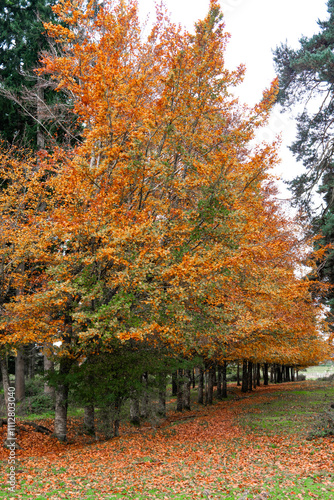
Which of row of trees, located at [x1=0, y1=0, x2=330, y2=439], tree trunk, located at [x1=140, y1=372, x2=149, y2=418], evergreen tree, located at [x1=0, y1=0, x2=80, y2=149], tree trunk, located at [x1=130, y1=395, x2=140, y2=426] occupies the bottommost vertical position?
tree trunk, located at [x1=130, y1=395, x2=140, y2=426]

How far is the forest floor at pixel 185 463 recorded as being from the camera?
7.34 metres

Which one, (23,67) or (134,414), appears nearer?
(134,414)

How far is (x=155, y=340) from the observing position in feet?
39.0

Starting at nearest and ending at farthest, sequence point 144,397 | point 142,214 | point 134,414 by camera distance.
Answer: point 142,214 → point 144,397 → point 134,414

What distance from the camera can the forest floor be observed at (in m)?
7.34

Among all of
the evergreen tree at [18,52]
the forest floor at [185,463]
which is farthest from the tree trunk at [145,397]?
the evergreen tree at [18,52]

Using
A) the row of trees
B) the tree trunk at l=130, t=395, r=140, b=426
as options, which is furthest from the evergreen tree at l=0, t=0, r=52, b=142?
the tree trunk at l=130, t=395, r=140, b=426

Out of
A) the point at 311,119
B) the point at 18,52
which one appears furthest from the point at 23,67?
the point at 311,119

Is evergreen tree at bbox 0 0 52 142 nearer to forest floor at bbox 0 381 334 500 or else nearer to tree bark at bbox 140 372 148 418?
tree bark at bbox 140 372 148 418

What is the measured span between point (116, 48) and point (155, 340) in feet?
28.9

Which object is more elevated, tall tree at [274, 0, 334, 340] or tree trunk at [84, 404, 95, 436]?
tall tree at [274, 0, 334, 340]

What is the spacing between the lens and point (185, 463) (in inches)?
380

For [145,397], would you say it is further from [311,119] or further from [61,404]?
[311,119]

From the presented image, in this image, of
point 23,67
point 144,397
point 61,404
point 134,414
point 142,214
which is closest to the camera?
point 142,214
